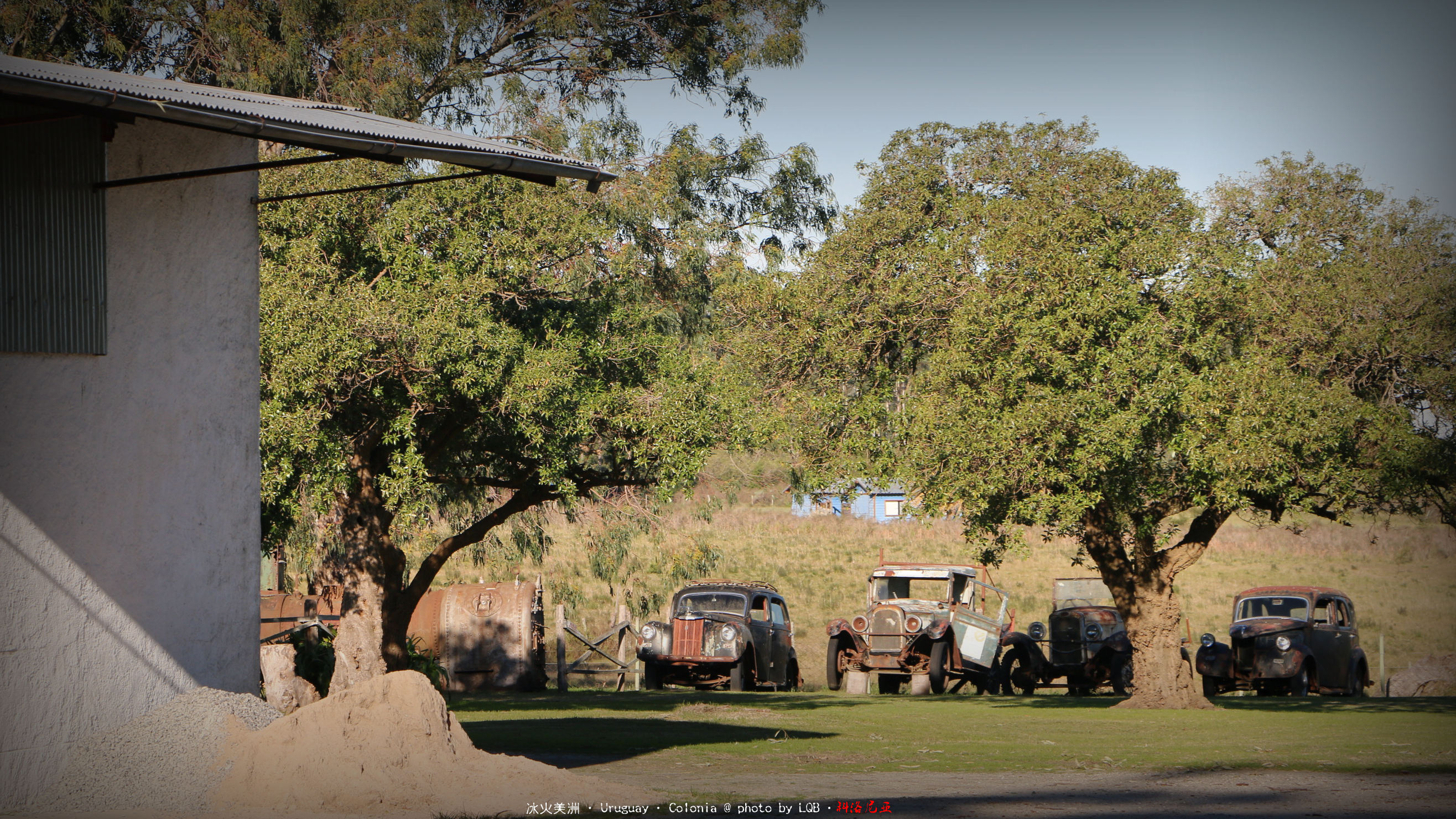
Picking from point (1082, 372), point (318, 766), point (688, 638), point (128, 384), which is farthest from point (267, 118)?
point (688, 638)

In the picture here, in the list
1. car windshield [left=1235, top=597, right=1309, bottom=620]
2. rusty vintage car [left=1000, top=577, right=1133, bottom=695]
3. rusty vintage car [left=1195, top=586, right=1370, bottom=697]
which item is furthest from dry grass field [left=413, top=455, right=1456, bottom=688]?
car windshield [left=1235, top=597, right=1309, bottom=620]

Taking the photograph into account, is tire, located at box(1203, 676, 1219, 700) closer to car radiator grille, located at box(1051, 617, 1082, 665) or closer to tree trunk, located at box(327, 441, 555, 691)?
car radiator grille, located at box(1051, 617, 1082, 665)

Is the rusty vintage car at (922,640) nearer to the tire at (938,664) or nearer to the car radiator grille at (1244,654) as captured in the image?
the tire at (938,664)

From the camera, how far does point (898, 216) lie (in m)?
20.1

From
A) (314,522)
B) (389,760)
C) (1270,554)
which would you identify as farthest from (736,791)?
(1270,554)

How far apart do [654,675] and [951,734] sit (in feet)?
34.2

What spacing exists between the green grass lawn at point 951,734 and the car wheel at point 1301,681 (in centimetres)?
191

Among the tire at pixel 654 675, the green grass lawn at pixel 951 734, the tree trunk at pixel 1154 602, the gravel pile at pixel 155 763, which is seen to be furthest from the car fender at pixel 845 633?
the gravel pile at pixel 155 763

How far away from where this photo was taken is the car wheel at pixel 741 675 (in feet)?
74.9

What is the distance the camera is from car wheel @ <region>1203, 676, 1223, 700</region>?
22359 mm

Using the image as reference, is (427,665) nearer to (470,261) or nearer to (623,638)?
(623,638)

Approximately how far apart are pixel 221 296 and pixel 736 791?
5155mm

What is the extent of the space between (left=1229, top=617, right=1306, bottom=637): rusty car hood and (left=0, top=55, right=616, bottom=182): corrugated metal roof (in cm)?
1718

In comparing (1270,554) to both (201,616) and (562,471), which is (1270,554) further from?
(201,616)
